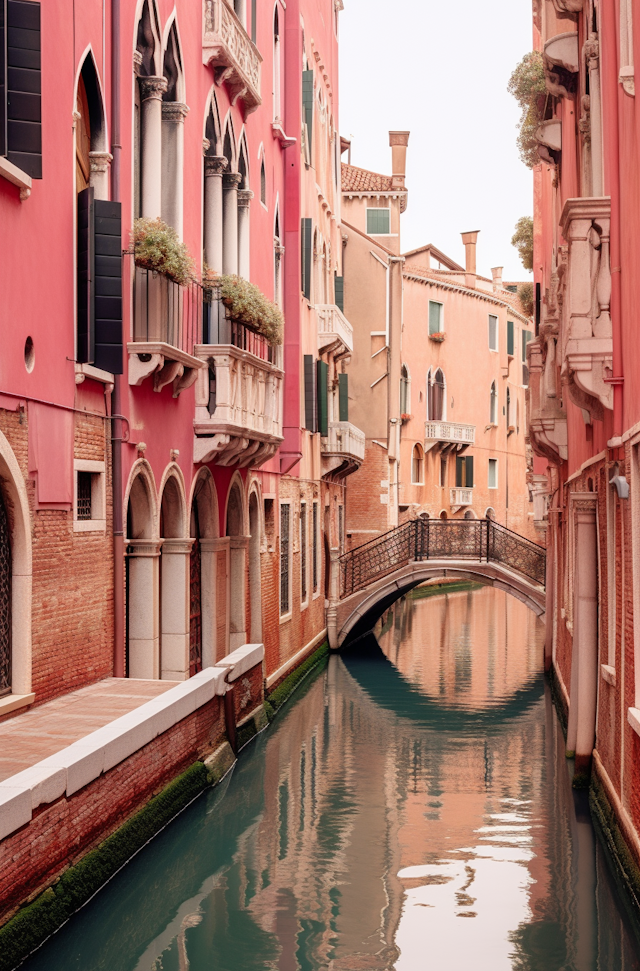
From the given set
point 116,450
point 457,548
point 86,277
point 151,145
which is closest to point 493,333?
point 457,548

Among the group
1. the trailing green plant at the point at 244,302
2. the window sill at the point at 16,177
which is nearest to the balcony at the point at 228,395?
the trailing green plant at the point at 244,302

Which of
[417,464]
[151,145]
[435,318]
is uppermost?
[435,318]

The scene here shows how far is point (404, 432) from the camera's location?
3331 centimetres

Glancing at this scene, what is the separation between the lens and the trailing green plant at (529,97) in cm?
1593

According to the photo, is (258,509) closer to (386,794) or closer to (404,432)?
(386,794)

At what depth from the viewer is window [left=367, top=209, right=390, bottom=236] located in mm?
31062

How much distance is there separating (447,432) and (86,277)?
86.8 ft

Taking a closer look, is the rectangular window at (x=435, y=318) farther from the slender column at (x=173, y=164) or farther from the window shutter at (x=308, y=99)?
the slender column at (x=173, y=164)

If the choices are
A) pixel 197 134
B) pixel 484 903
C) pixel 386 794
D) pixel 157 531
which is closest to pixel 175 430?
pixel 157 531

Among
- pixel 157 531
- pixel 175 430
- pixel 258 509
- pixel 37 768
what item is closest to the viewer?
pixel 37 768

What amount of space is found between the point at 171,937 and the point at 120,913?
33 centimetres

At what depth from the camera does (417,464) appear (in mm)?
34219

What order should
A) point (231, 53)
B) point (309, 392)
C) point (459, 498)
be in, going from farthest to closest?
point (459, 498) → point (309, 392) → point (231, 53)

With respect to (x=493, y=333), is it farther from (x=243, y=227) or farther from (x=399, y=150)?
(x=243, y=227)
